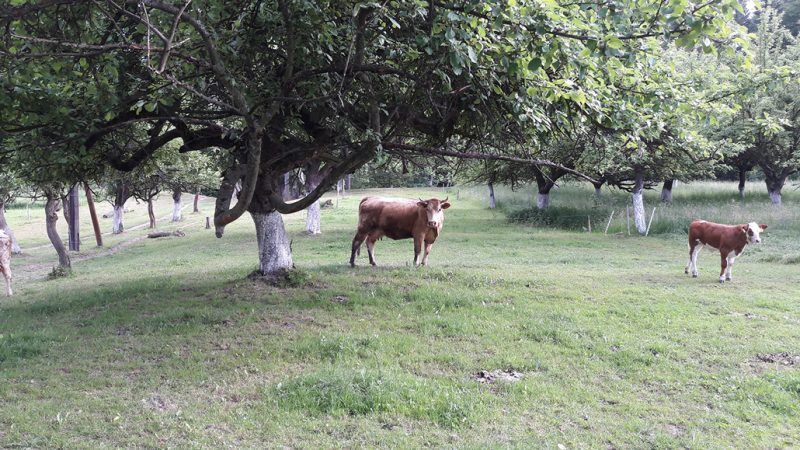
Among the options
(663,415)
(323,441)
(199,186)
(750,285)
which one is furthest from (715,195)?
(323,441)

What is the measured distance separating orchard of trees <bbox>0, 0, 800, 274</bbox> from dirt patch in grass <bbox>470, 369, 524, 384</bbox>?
269 centimetres

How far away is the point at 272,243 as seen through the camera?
38.7ft

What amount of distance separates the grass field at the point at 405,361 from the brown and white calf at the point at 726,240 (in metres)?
0.46

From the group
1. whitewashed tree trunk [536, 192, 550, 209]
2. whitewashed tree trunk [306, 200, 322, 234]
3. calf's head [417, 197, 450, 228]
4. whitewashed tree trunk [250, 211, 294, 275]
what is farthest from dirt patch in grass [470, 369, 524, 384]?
whitewashed tree trunk [536, 192, 550, 209]

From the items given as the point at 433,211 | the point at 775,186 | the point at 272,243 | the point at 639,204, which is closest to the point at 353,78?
the point at 272,243

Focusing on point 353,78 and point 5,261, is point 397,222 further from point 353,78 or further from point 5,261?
point 5,261

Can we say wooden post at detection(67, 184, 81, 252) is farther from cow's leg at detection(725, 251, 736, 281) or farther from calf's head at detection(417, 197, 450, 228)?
cow's leg at detection(725, 251, 736, 281)

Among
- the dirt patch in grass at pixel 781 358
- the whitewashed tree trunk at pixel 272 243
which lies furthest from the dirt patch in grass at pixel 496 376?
the whitewashed tree trunk at pixel 272 243

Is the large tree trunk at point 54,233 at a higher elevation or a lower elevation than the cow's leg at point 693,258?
higher

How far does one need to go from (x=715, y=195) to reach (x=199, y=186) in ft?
108

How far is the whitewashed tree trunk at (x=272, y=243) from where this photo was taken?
38.0ft

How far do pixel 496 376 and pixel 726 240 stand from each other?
10.1m

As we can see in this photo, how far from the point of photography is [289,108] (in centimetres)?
945

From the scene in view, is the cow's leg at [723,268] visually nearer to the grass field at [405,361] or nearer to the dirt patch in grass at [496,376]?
the grass field at [405,361]
